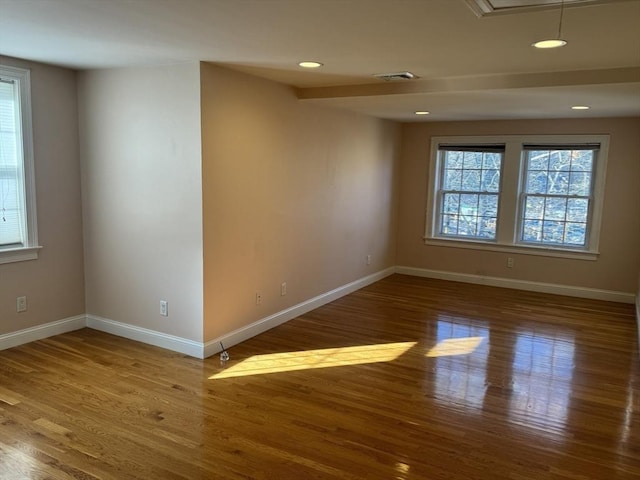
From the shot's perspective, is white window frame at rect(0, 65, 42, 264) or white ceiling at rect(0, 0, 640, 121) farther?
white window frame at rect(0, 65, 42, 264)

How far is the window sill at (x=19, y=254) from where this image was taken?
3857mm

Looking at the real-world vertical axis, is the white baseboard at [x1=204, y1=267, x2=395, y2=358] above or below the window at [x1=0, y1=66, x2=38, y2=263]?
below

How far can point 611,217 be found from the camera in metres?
5.91

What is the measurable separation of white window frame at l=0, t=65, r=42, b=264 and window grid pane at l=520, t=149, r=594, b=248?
545 centimetres

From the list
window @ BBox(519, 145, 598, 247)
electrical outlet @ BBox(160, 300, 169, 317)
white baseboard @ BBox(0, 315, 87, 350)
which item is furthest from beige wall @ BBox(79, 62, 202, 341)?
window @ BBox(519, 145, 598, 247)

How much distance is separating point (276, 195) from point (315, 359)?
1.51m

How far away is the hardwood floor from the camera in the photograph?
101 inches

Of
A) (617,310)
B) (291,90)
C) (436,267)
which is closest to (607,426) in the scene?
(617,310)

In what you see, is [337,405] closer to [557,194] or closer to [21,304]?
[21,304]

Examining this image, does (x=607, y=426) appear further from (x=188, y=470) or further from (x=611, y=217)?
(x=611, y=217)

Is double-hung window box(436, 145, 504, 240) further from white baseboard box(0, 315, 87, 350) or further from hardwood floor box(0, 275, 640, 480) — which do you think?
white baseboard box(0, 315, 87, 350)

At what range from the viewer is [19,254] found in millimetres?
3959

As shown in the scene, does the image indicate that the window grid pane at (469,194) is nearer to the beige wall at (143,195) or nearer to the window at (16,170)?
the beige wall at (143,195)

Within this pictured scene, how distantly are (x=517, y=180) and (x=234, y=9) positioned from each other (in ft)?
16.3
